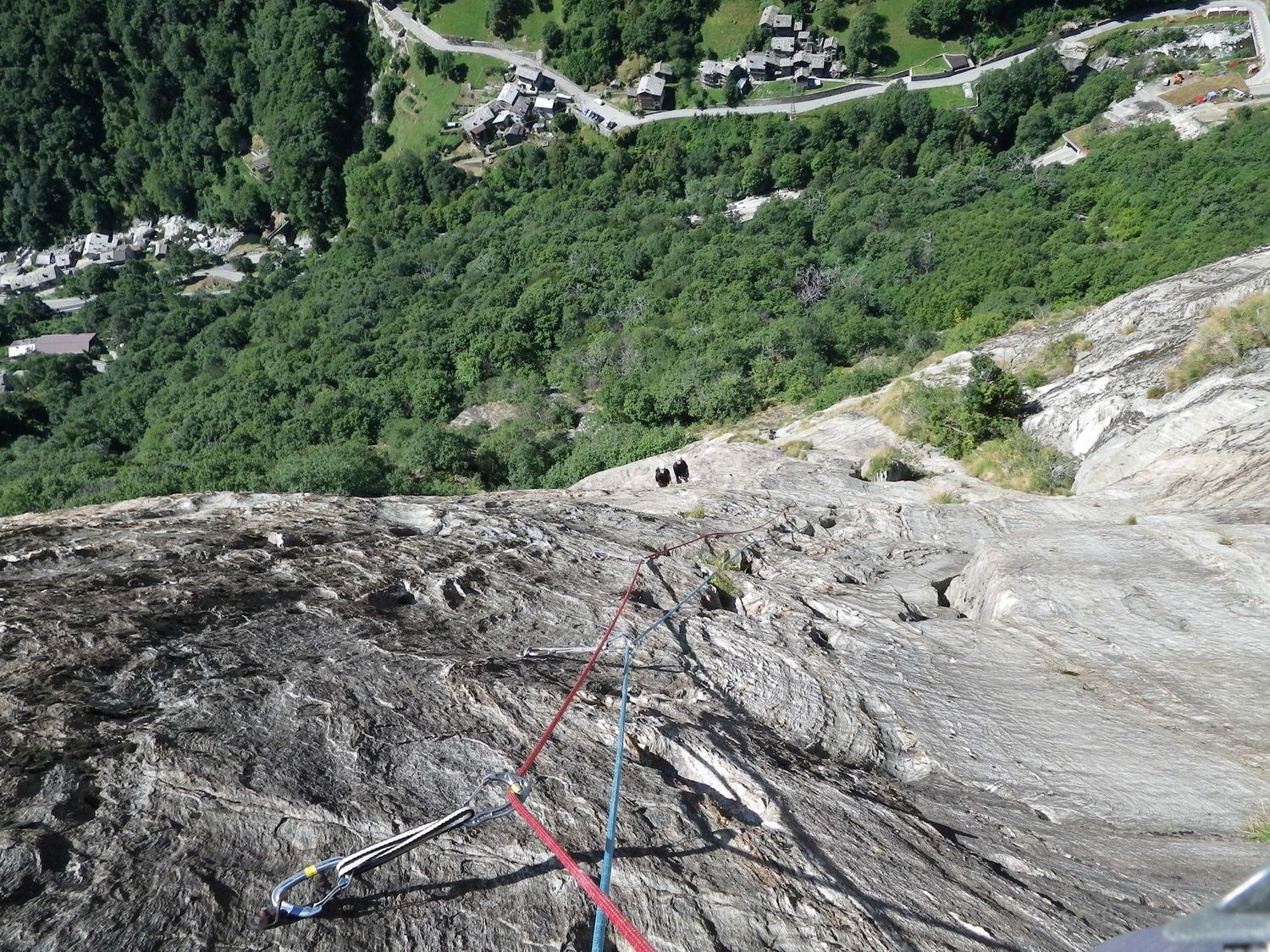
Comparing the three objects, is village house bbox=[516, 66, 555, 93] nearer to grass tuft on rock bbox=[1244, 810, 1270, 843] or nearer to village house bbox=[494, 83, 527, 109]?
village house bbox=[494, 83, 527, 109]

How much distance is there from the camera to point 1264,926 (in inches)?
54.8

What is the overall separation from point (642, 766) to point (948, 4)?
9139 centimetres

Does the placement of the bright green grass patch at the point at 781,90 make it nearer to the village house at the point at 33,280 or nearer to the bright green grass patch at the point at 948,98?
the bright green grass patch at the point at 948,98

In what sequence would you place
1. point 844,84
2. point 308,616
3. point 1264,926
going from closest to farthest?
point 1264,926, point 308,616, point 844,84

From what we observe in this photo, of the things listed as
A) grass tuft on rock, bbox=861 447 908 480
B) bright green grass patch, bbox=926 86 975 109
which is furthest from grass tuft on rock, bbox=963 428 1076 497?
bright green grass patch, bbox=926 86 975 109

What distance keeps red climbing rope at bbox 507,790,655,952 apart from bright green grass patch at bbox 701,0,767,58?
95.3 metres

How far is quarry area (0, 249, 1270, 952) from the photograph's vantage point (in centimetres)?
432

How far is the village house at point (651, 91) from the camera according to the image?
264 ft

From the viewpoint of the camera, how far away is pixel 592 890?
12.6 feet

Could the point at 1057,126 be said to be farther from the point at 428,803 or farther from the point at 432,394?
the point at 428,803

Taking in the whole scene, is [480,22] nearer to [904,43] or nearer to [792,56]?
[792,56]

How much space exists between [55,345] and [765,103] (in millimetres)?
93689

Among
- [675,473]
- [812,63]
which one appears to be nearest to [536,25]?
[812,63]

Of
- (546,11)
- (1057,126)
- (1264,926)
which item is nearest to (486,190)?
(546,11)
